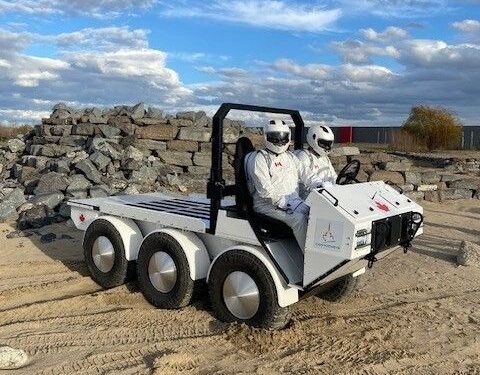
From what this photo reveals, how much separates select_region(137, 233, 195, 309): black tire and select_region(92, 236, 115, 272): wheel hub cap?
1.73 feet

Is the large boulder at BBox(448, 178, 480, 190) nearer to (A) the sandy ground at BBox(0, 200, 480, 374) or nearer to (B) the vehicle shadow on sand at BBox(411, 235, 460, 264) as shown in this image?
(B) the vehicle shadow on sand at BBox(411, 235, 460, 264)

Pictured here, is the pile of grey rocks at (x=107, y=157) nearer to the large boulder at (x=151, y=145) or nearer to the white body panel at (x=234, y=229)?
the large boulder at (x=151, y=145)

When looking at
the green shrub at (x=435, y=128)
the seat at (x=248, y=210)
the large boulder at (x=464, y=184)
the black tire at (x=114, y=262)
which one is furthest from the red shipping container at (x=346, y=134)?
the seat at (x=248, y=210)

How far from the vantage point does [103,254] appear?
6.66 m

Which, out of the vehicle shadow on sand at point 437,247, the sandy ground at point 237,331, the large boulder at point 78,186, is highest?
the large boulder at point 78,186

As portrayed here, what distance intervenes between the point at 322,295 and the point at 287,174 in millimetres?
1699

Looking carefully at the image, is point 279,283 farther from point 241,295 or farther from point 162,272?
point 162,272

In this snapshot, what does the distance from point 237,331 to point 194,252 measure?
978 mm

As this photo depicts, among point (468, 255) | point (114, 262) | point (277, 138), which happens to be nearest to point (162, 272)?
point (114, 262)

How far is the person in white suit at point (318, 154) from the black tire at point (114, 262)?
2.11 metres

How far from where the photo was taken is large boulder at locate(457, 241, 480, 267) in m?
8.11

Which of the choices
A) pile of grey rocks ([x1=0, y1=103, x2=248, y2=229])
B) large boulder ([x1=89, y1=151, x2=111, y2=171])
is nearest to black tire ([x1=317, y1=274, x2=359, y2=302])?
pile of grey rocks ([x1=0, y1=103, x2=248, y2=229])

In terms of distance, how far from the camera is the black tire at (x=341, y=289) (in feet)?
20.6

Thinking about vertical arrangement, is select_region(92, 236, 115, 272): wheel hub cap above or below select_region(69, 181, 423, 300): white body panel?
below
